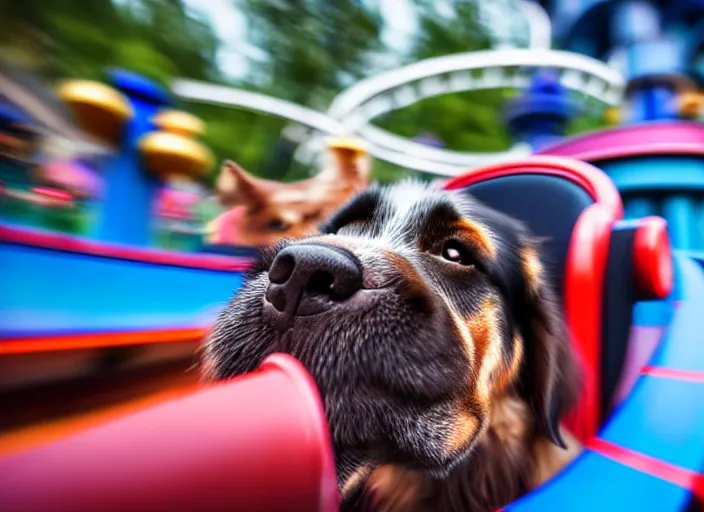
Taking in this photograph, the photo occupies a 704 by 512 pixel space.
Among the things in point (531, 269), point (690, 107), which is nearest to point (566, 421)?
point (531, 269)

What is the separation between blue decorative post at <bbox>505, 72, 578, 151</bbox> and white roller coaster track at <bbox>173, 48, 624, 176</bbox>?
0.04 meters

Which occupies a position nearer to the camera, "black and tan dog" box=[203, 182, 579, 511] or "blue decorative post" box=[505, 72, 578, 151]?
"black and tan dog" box=[203, 182, 579, 511]

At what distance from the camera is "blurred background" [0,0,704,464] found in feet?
1.71

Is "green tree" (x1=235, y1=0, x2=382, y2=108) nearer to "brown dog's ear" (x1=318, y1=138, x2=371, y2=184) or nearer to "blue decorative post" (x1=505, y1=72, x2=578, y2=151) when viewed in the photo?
"brown dog's ear" (x1=318, y1=138, x2=371, y2=184)

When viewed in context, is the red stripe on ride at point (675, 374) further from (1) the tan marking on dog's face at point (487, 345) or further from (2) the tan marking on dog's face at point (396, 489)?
(2) the tan marking on dog's face at point (396, 489)

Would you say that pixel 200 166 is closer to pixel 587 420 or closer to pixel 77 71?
pixel 77 71

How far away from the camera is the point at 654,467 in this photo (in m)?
0.56

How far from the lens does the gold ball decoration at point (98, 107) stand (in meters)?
0.67

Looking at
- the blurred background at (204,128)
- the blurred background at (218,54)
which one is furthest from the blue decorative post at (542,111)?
the blurred background at (218,54)

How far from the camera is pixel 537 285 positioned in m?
0.75

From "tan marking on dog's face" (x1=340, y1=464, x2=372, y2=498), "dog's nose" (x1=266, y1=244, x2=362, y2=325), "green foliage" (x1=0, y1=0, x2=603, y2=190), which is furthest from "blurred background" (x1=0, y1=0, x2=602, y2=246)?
"tan marking on dog's face" (x1=340, y1=464, x2=372, y2=498)

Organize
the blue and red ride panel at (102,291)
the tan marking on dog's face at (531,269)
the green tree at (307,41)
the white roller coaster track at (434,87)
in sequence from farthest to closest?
the white roller coaster track at (434,87)
the green tree at (307,41)
the tan marking on dog's face at (531,269)
the blue and red ride panel at (102,291)

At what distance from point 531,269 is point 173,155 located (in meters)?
0.59

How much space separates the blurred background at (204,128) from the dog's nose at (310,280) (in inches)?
6.0
